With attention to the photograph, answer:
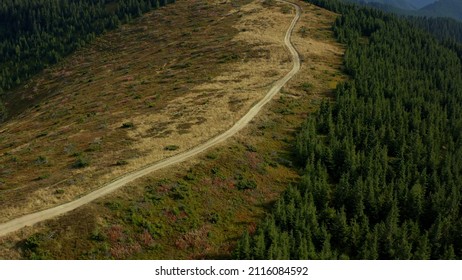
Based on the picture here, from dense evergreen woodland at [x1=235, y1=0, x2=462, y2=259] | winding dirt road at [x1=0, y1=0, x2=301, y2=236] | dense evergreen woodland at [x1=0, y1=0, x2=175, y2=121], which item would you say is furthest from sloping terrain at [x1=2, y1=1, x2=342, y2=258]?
dense evergreen woodland at [x1=0, y1=0, x2=175, y2=121]

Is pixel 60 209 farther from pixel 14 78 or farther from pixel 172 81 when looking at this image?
pixel 14 78

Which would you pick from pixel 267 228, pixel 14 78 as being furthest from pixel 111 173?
pixel 14 78

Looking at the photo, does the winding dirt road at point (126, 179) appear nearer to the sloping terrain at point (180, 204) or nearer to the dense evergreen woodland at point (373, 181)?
the sloping terrain at point (180, 204)

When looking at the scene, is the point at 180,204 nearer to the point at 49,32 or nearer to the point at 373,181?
the point at 373,181

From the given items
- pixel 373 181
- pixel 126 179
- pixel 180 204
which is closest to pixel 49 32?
pixel 126 179

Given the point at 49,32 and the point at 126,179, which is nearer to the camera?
the point at 126,179

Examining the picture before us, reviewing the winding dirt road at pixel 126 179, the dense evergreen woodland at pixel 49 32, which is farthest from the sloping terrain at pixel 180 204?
the dense evergreen woodland at pixel 49 32
